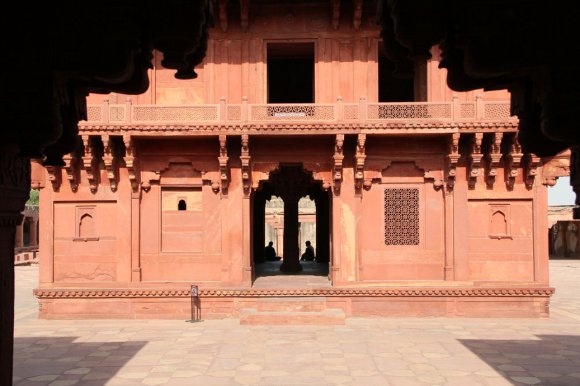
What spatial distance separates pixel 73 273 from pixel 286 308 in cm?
577

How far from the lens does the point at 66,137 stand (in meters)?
4.00

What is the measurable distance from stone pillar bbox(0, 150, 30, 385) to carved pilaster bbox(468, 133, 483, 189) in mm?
11236

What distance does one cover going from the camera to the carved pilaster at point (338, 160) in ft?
40.8

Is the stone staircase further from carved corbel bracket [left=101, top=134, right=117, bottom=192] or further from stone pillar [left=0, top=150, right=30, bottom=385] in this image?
stone pillar [left=0, top=150, right=30, bottom=385]

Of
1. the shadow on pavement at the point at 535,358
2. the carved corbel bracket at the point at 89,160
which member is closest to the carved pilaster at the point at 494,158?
the shadow on pavement at the point at 535,358

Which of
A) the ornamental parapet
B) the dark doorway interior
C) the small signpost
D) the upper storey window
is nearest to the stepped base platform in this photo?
the small signpost

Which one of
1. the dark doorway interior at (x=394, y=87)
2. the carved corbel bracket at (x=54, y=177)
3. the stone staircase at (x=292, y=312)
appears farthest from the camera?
the dark doorway interior at (x=394, y=87)

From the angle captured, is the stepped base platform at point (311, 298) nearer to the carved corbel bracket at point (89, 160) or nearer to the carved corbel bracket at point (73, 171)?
the carved corbel bracket at point (73, 171)

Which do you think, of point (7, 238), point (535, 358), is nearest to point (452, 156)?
point (535, 358)

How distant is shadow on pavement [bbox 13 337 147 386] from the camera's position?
8016mm

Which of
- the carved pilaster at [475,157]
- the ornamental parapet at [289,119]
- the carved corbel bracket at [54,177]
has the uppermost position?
the ornamental parapet at [289,119]

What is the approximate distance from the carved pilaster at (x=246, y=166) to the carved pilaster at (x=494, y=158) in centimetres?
620

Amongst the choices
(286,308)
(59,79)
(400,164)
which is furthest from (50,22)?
(400,164)

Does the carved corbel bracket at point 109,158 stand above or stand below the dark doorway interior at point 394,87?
below
